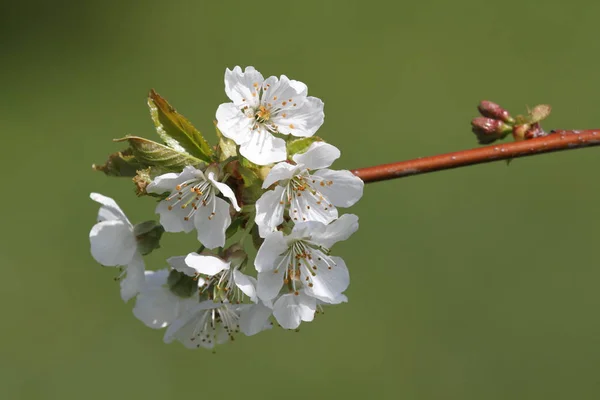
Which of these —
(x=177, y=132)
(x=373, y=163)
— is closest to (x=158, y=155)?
(x=177, y=132)

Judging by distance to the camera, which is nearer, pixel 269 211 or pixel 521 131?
pixel 269 211

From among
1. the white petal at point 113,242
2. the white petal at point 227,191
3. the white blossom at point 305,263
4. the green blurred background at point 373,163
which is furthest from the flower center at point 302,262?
the green blurred background at point 373,163

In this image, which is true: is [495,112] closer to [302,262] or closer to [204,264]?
[302,262]

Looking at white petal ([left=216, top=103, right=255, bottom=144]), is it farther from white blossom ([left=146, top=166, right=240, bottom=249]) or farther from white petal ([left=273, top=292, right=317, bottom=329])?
white petal ([left=273, top=292, right=317, bottom=329])

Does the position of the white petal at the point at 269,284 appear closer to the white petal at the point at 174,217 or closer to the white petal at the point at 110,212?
the white petal at the point at 174,217

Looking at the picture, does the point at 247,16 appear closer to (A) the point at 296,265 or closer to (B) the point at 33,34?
(B) the point at 33,34

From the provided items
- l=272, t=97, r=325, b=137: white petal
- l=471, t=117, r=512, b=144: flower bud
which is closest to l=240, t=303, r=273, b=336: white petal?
l=272, t=97, r=325, b=137: white petal
